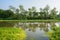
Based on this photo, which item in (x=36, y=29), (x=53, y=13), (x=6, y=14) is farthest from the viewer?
(x=6, y=14)

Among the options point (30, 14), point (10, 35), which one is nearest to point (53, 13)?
point (30, 14)

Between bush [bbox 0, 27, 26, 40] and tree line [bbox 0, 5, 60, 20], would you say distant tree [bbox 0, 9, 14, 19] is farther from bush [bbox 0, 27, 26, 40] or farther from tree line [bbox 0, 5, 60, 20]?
bush [bbox 0, 27, 26, 40]

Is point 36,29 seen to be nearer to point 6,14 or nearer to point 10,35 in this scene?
point 10,35

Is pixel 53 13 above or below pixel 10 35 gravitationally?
above

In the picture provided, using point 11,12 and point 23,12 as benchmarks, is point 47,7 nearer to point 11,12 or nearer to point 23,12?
point 23,12

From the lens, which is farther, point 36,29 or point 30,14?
point 30,14

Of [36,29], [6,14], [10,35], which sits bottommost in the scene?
[36,29]

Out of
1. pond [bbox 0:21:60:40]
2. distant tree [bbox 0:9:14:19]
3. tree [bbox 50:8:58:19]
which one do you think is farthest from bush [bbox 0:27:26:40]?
distant tree [bbox 0:9:14:19]

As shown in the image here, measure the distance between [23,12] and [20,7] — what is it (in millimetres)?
2083

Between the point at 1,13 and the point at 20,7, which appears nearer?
the point at 20,7

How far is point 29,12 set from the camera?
183ft

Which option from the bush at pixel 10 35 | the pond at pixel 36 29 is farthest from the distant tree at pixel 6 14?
the bush at pixel 10 35

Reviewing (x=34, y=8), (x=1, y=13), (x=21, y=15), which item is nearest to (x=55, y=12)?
(x=34, y=8)

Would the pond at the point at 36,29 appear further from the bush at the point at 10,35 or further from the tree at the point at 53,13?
the tree at the point at 53,13
